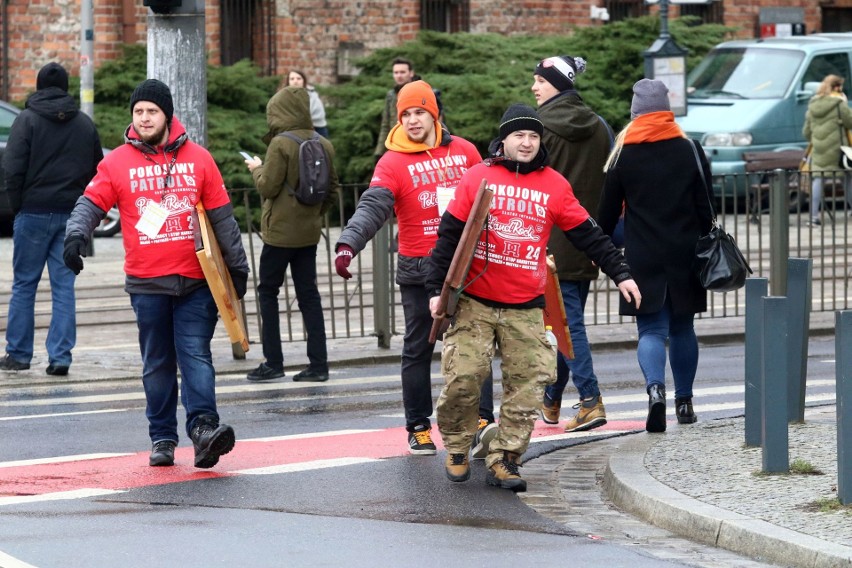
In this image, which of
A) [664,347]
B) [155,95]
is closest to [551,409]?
[664,347]

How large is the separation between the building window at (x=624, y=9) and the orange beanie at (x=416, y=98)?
75.3ft

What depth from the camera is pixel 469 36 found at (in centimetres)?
2611

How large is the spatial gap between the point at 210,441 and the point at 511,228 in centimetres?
161

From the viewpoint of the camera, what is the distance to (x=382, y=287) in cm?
1334

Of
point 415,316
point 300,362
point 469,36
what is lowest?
point 300,362

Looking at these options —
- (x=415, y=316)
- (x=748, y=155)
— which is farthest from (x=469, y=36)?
(x=415, y=316)

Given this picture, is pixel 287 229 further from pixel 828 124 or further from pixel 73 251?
pixel 828 124

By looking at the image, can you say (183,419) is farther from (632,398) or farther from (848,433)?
(848,433)

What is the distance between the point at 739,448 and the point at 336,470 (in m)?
1.82

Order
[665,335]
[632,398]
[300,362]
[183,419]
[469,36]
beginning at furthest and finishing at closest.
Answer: [469,36]
[300,362]
[632,398]
[183,419]
[665,335]

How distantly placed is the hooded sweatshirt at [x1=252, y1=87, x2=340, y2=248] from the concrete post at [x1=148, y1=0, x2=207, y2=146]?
3.97 ft

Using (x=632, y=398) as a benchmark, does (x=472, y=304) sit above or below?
above

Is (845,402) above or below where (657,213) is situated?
below

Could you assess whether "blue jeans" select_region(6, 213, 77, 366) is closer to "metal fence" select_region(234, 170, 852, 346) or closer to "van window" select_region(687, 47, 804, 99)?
"metal fence" select_region(234, 170, 852, 346)
